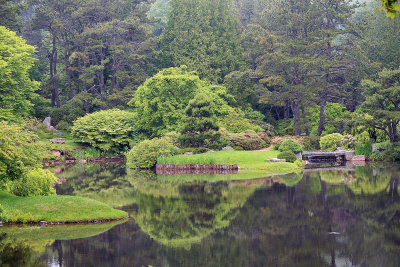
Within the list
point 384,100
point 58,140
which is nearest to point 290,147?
point 384,100

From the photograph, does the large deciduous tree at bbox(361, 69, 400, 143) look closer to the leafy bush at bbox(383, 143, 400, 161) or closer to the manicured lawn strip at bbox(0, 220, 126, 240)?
the leafy bush at bbox(383, 143, 400, 161)

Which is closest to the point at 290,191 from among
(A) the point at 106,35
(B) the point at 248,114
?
(B) the point at 248,114

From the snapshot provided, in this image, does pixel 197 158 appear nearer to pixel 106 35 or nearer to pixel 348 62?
pixel 348 62

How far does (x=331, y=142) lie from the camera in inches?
1606

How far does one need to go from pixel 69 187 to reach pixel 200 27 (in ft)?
121

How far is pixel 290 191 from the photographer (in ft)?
75.4

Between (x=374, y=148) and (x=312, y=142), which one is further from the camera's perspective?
(x=312, y=142)

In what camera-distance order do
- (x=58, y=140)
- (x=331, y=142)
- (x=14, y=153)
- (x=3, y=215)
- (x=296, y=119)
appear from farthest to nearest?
(x=296, y=119) < (x=58, y=140) < (x=331, y=142) < (x=3, y=215) < (x=14, y=153)

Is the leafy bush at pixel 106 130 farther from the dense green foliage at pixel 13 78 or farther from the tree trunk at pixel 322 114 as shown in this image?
the tree trunk at pixel 322 114

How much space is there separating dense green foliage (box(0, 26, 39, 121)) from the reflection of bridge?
26600 millimetres

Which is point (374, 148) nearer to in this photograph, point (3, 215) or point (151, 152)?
point (151, 152)

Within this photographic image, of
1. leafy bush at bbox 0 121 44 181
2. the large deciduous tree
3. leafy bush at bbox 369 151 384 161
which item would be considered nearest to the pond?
leafy bush at bbox 0 121 44 181

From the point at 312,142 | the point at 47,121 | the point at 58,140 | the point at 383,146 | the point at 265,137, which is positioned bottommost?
the point at 383,146

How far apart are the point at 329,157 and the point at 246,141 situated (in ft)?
28.9
